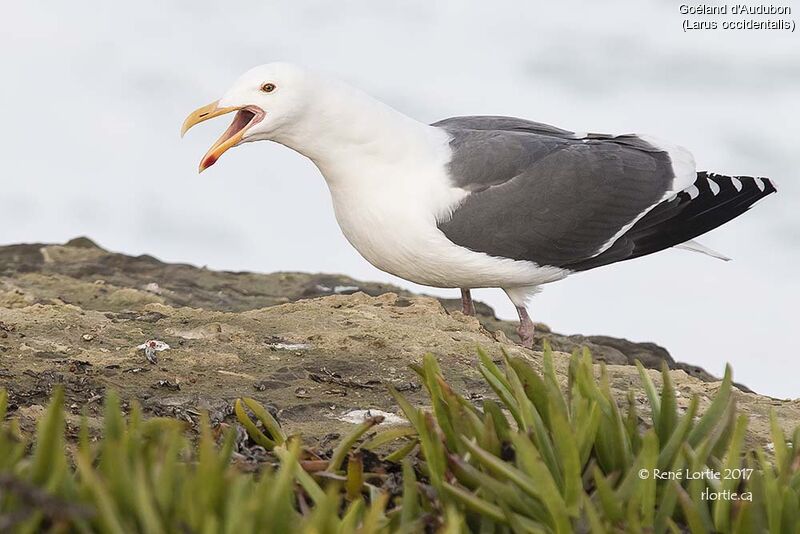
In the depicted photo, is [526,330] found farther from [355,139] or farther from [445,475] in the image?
[445,475]

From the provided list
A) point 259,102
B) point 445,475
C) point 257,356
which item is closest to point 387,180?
point 259,102

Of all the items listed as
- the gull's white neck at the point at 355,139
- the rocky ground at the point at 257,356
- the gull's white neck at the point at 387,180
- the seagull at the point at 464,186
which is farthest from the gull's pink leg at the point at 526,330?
the gull's white neck at the point at 355,139

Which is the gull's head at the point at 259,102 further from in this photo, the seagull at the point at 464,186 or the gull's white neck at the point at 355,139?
the gull's white neck at the point at 355,139

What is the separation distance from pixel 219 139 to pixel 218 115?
0.12 metres

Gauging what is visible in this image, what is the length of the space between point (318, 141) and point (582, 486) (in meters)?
3.19

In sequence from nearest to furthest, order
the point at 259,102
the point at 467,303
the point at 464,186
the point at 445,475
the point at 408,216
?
the point at 445,475 < the point at 259,102 < the point at 408,216 < the point at 464,186 < the point at 467,303

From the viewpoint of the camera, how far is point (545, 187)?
6.62 m

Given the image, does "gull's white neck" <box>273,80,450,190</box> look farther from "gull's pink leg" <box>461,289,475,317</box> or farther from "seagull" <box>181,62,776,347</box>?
"gull's pink leg" <box>461,289,475,317</box>

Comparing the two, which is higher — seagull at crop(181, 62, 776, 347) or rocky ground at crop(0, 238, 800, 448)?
seagull at crop(181, 62, 776, 347)

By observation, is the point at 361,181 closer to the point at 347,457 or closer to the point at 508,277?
the point at 508,277

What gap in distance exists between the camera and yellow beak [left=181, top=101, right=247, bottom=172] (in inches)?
234

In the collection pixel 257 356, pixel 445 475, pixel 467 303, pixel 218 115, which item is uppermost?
pixel 218 115

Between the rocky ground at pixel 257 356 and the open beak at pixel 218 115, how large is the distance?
0.93 meters

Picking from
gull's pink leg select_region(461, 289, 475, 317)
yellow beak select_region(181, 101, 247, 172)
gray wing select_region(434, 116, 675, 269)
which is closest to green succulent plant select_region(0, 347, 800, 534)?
yellow beak select_region(181, 101, 247, 172)
